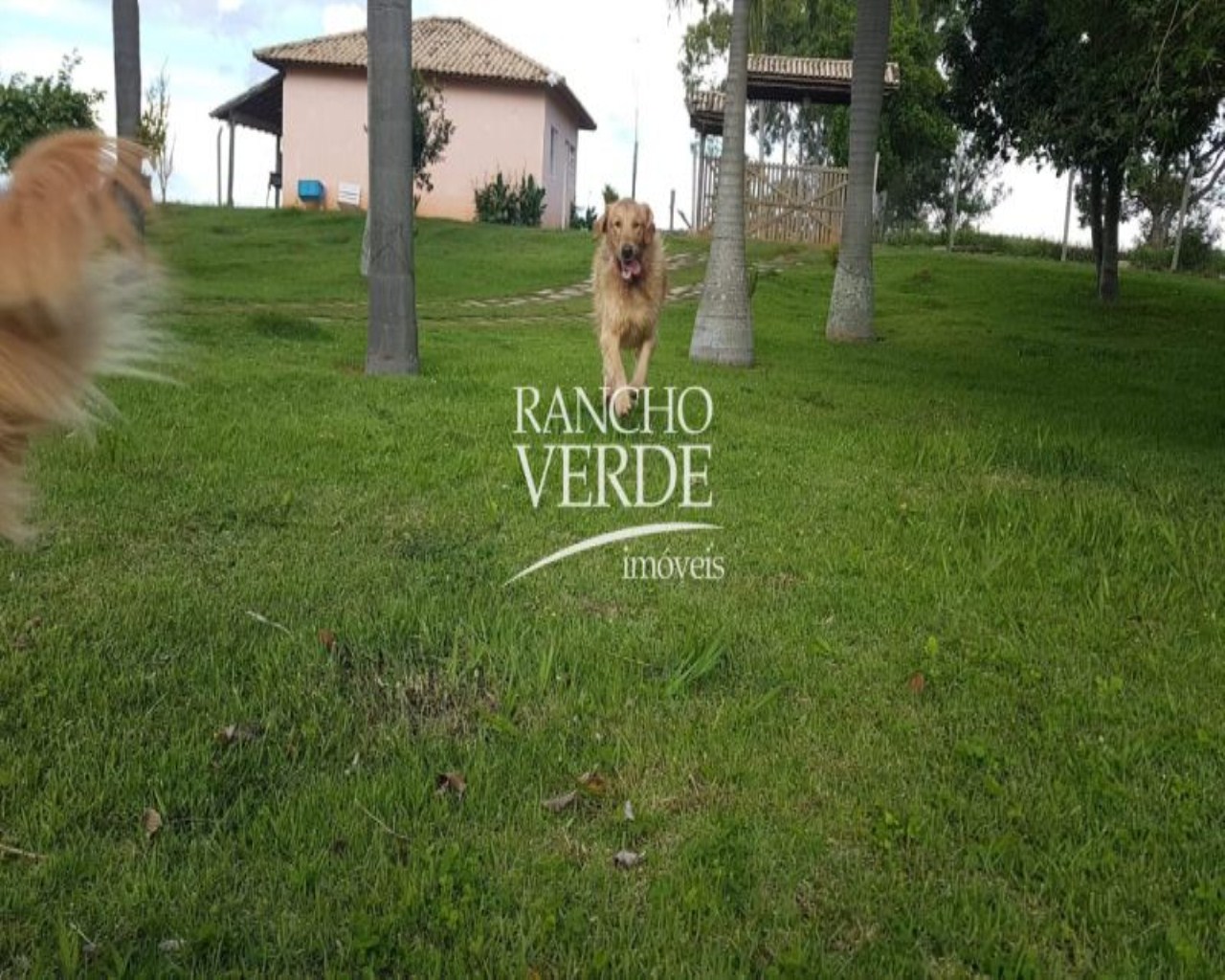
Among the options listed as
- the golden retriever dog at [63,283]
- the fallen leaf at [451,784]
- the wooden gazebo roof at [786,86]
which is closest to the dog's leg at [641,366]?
the fallen leaf at [451,784]

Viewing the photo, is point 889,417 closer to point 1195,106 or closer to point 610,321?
point 610,321

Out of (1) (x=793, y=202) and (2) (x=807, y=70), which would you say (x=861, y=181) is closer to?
(1) (x=793, y=202)

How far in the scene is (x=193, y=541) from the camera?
5430 millimetres

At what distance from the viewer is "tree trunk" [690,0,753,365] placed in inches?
535

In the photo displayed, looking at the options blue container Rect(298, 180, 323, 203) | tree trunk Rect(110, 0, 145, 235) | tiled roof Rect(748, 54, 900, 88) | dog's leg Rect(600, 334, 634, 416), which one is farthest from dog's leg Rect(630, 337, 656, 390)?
blue container Rect(298, 180, 323, 203)

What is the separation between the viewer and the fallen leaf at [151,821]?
2979mm

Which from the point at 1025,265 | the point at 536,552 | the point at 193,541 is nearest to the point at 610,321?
the point at 536,552

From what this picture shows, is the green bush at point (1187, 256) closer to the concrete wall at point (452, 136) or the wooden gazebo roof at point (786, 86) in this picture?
the wooden gazebo roof at point (786, 86)

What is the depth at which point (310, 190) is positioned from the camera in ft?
120

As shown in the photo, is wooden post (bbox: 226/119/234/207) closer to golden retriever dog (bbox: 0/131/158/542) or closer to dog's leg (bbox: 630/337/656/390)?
dog's leg (bbox: 630/337/656/390)

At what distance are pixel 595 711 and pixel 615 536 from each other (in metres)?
2.25

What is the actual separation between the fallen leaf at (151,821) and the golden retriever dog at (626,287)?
20.3ft

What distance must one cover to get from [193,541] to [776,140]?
6330cm

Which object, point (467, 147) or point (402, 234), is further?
point (467, 147)
